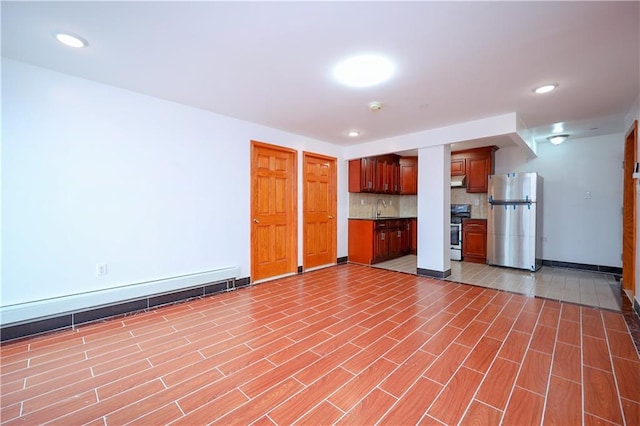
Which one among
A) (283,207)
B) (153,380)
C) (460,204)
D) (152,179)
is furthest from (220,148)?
(460,204)

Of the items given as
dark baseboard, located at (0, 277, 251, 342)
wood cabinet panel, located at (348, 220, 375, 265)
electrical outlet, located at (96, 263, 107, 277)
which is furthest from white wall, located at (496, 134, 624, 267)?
electrical outlet, located at (96, 263, 107, 277)

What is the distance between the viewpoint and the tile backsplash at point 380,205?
230 inches

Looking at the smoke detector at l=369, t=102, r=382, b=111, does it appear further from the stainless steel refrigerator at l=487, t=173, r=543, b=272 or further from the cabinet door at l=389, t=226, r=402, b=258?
the stainless steel refrigerator at l=487, t=173, r=543, b=272

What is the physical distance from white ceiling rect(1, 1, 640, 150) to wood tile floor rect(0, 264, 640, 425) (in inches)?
92.2

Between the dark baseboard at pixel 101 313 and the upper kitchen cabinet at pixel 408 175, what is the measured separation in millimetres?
4531

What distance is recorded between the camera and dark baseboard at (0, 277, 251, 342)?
233 centimetres

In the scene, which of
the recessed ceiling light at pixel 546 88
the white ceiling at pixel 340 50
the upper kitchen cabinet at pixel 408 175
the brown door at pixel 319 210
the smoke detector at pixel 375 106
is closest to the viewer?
the white ceiling at pixel 340 50

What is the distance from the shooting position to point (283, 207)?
178 inches

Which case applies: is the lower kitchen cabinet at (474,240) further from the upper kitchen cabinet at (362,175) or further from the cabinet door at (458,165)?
the upper kitchen cabinet at (362,175)

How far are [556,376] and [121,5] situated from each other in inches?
144

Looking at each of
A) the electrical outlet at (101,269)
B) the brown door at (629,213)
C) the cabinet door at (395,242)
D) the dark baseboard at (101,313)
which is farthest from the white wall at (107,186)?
the brown door at (629,213)

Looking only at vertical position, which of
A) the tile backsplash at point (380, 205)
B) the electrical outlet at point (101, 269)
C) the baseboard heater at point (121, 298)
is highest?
the tile backsplash at point (380, 205)

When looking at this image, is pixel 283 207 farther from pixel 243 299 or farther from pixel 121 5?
pixel 121 5

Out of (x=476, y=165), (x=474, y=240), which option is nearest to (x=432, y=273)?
(x=474, y=240)
